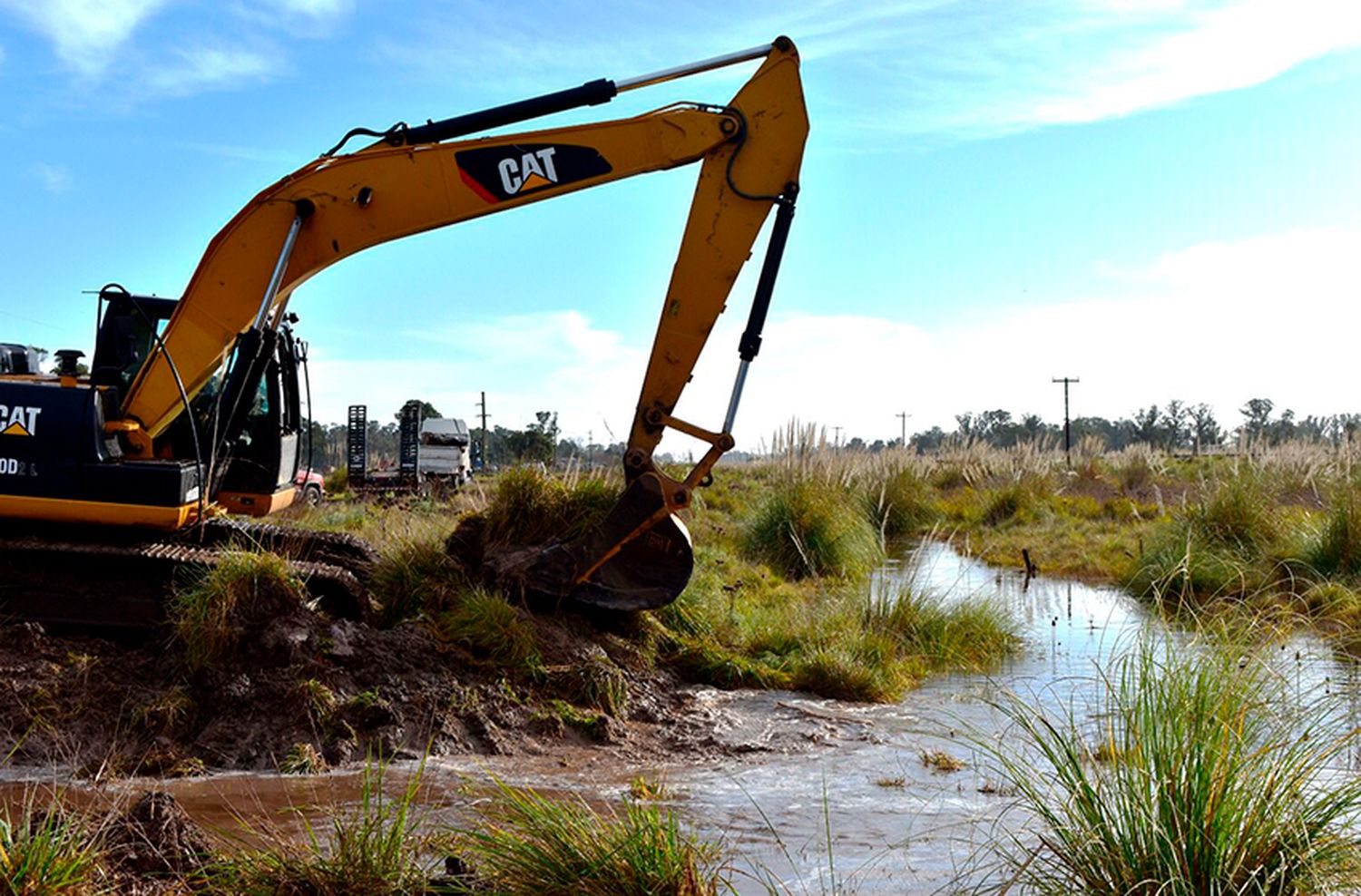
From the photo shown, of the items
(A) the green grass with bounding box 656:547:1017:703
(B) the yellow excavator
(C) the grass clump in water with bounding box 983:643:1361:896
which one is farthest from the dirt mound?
(A) the green grass with bounding box 656:547:1017:703

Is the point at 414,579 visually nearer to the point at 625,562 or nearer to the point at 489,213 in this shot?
the point at 625,562

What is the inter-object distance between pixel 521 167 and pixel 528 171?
0.06m

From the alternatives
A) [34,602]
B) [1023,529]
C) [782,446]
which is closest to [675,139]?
[34,602]

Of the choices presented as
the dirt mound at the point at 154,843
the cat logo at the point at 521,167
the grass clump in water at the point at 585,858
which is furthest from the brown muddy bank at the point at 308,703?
the cat logo at the point at 521,167

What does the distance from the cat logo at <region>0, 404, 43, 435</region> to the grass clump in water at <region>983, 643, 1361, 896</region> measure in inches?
282

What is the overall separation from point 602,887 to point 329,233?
639 cm

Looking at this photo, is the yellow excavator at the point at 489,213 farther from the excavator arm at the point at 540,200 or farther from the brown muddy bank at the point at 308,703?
the brown muddy bank at the point at 308,703

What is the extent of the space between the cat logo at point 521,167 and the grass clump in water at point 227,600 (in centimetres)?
301

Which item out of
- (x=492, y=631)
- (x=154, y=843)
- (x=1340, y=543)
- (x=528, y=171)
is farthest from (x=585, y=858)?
(x=1340, y=543)

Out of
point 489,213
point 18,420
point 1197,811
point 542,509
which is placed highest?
point 489,213

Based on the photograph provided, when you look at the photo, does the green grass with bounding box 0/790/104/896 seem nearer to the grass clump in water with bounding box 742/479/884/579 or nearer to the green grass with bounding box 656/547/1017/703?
the green grass with bounding box 656/547/1017/703

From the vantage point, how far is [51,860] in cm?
377

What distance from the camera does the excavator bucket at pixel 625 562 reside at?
8.60m

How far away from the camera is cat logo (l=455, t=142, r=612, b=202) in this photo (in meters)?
8.77
